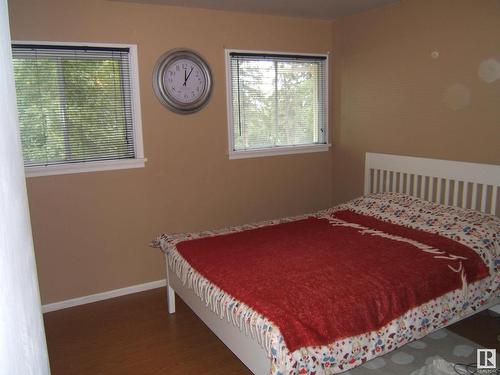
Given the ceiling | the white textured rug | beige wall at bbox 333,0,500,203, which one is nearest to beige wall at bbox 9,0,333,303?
the ceiling

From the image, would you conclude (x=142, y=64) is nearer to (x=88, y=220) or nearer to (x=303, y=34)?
(x=88, y=220)

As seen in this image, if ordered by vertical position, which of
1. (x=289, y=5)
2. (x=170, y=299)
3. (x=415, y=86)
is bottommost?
(x=170, y=299)

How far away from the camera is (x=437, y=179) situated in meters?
3.38

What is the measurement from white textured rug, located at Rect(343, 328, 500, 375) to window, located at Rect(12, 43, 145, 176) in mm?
2349

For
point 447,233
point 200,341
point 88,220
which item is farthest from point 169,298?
point 447,233

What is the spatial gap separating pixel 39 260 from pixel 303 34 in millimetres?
3134

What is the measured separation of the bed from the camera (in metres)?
1.96

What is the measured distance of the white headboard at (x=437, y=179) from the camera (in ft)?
9.86

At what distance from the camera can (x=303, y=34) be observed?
164 inches

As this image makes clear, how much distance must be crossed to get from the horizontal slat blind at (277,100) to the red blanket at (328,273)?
1238 millimetres

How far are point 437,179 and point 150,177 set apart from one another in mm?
2373

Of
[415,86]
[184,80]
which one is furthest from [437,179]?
[184,80]

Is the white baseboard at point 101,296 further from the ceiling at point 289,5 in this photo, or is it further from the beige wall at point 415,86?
the ceiling at point 289,5

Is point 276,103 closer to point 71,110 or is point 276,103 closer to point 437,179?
point 437,179
